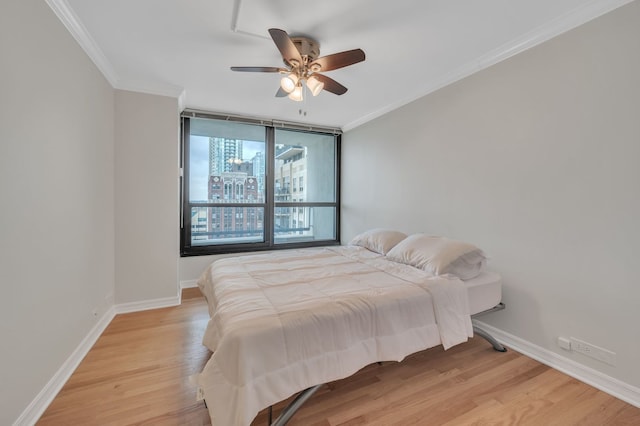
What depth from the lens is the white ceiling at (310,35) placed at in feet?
5.86

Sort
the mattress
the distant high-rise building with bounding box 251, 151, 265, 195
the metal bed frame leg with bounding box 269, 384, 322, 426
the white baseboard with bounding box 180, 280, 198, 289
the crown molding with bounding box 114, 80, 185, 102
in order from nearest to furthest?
1. the metal bed frame leg with bounding box 269, 384, 322, 426
2. the mattress
3. the crown molding with bounding box 114, 80, 185, 102
4. the white baseboard with bounding box 180, 280, 198, 289
5. the distant high-rise building with bounding box 251, 151, 265, 195

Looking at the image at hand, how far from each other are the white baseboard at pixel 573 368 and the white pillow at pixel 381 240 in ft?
3.84

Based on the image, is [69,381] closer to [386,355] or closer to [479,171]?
[386,355]

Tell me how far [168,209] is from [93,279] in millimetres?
1036

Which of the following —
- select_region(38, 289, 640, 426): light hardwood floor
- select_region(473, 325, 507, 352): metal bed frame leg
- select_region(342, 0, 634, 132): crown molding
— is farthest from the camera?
select_region(473, 325, 507, 352): metal bed frame leg

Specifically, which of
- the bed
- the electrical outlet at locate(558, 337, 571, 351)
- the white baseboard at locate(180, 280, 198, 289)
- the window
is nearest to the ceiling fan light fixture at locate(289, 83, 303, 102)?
the bed

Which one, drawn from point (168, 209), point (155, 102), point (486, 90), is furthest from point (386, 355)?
point (155, 102)

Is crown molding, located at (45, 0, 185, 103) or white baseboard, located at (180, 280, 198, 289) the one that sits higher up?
crown molding, located at (45, 0, 185, 103)

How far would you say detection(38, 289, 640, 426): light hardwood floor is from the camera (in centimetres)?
151

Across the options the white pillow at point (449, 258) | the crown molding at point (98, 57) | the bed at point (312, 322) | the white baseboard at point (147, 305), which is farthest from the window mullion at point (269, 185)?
the white pillow at point (449, 258)

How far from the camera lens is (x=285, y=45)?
182 centimetres

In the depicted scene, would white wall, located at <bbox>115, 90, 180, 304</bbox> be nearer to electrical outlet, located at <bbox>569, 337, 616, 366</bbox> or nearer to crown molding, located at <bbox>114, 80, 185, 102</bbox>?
crown molding, located at <bbox>114, 80, 185, 102</bbox>

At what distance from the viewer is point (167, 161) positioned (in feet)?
10.2

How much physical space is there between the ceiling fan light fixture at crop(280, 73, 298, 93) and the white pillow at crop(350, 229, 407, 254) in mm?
1816
